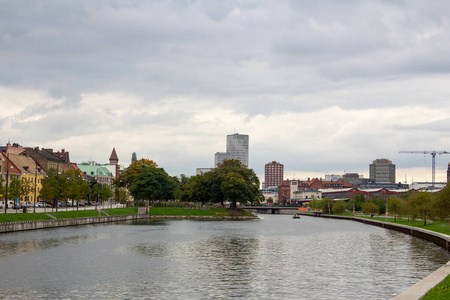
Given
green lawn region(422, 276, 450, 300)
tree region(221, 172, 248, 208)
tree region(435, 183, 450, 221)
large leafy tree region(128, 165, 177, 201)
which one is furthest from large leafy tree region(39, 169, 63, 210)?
green lawn region(422, 276, 450, 300)

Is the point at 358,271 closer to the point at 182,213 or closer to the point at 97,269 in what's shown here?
the point at 97,269


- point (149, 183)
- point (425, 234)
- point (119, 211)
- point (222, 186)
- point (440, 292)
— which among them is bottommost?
point (119, 211)

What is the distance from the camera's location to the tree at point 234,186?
175875 millimetres

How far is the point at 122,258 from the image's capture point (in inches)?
2464

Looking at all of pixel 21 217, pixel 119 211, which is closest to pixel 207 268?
pixel 21 217

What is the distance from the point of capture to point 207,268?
54750 millimetres

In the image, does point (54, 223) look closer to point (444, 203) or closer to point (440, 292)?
point (444, 203)

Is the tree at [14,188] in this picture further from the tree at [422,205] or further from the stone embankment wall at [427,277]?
the tree at [422,205]

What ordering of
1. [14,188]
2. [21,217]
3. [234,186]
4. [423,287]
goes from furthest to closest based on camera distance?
1. [234,186]
2. [14,188]
3. [21,217]
4. [423,287]

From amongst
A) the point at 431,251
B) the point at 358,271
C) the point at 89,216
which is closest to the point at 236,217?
the point at 89,216

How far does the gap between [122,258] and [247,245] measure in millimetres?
23580

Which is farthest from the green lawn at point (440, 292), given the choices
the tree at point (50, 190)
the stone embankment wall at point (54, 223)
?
the tree at point (50, 190)

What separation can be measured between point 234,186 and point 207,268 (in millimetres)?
122095

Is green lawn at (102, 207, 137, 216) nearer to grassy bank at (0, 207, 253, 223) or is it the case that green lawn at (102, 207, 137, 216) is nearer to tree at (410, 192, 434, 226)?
grassy bank at (0, 207, 253, 223)
